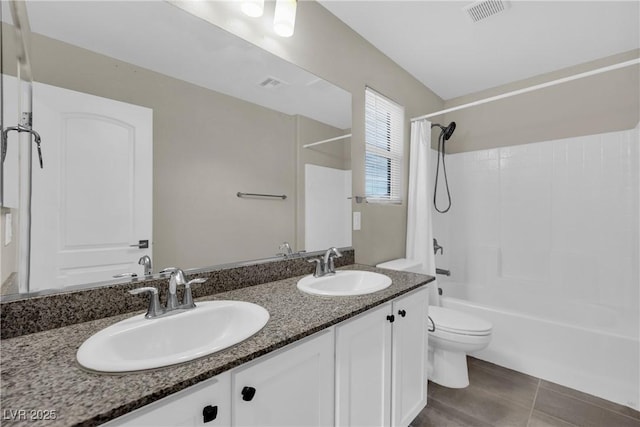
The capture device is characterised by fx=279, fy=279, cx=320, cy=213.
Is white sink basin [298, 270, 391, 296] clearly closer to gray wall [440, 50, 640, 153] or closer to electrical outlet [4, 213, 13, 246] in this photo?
electrical outlet [4, 213, 13, 246]

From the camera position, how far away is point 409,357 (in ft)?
4.58

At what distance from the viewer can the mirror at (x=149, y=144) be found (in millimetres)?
841

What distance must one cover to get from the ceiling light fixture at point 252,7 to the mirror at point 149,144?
0.40 feet

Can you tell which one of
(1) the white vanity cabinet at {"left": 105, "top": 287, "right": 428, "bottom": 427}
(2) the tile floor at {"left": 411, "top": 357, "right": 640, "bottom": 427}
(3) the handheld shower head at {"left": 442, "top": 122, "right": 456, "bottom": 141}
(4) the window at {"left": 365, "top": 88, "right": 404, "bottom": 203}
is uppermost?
(3) the handheld shower head at {"left": 442, "top": 122, "right": 456, "bottom": 141}

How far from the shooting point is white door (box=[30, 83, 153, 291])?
84 centimetres

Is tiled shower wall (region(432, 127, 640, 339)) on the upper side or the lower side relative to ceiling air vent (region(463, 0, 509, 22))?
lower

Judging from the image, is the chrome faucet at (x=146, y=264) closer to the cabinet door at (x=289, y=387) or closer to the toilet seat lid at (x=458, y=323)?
the cabinet door at (x=289, y=387)

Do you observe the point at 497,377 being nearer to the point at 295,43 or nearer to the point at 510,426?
the point at 510,426

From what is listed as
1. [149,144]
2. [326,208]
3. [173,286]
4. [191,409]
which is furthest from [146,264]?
[326,208]

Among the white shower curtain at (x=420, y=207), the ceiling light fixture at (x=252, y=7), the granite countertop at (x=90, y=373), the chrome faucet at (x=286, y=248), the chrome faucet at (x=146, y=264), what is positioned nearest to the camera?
the granite countertop at (x=90, y=373)

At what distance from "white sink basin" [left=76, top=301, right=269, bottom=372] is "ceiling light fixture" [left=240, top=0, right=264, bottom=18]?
1238mm

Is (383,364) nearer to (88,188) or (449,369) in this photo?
(449,369)

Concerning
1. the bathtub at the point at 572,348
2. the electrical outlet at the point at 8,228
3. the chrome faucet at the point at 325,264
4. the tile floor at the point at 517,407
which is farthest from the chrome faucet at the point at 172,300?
the bathtub at the point at 572,348

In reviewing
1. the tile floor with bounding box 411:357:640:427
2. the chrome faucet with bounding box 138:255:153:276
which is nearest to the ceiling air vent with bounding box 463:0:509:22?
the chrome faucet with bounding box 138:255:153:276
